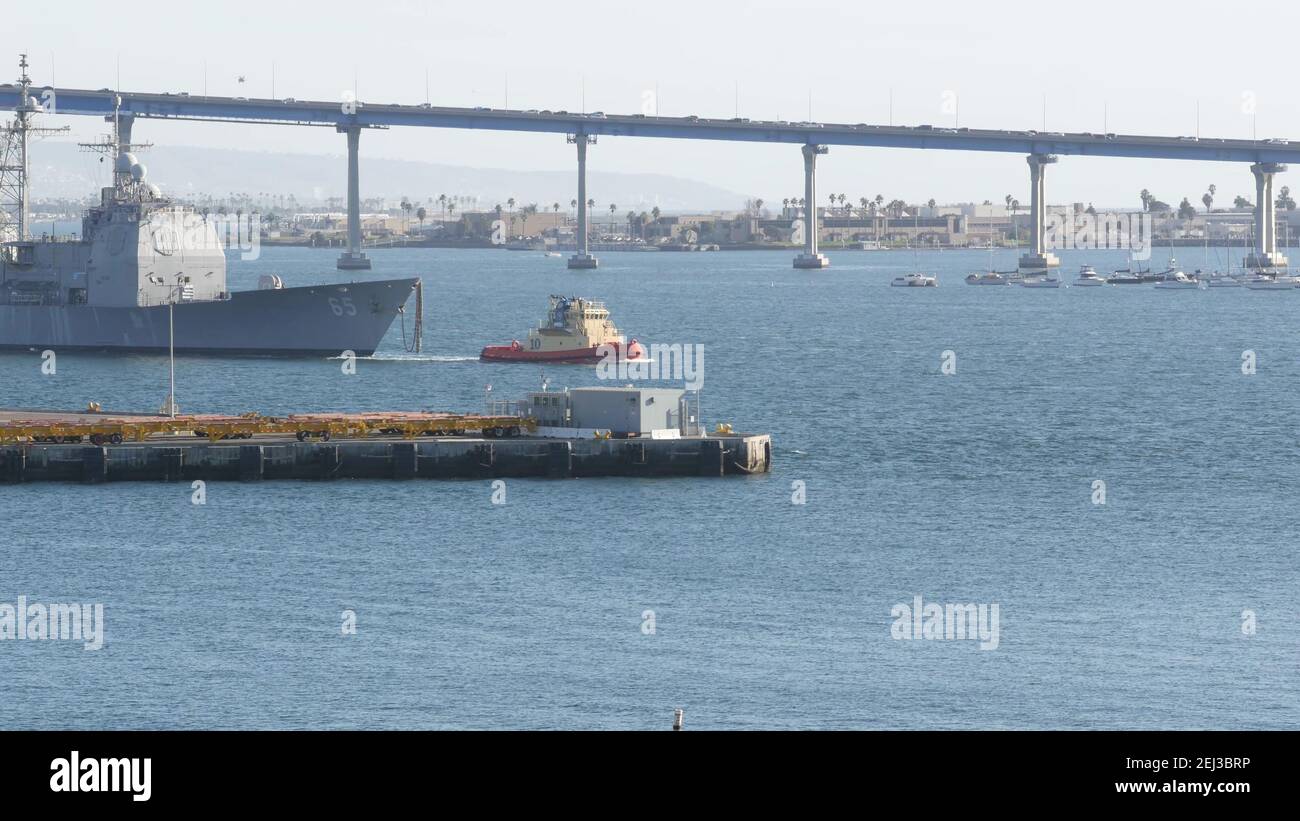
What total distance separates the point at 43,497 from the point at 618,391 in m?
16.6

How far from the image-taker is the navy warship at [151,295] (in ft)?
336

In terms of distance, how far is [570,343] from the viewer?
106m

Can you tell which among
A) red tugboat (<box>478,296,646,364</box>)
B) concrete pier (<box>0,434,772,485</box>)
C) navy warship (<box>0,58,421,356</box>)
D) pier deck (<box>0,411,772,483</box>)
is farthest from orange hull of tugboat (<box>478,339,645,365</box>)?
concrete pier (<box>0,434,772,485</box>)

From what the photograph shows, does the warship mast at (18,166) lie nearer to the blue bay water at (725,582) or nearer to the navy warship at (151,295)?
the navy warship at (151,295)

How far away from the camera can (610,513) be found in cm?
5225
